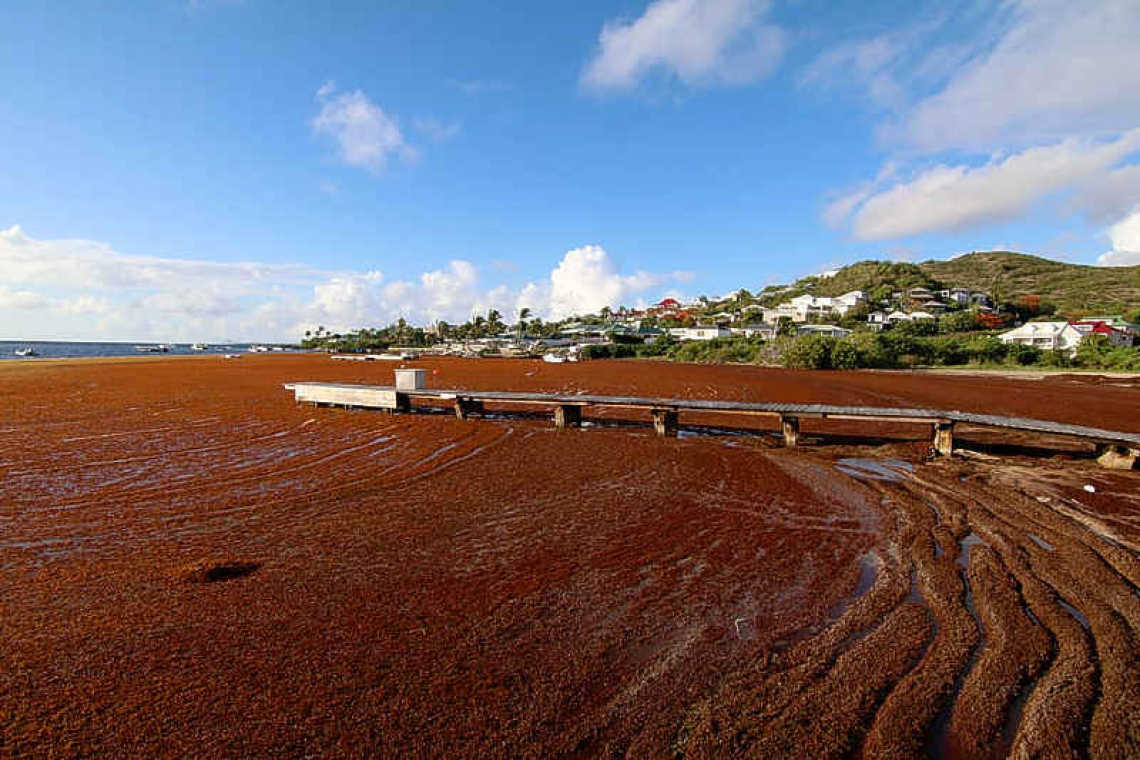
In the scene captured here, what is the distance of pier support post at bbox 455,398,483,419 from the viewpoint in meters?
17.7

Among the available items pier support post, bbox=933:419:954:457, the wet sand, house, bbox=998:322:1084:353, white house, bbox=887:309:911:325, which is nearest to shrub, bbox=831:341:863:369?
house, bbox=998:322:1084:353

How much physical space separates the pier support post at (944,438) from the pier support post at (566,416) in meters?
9.51

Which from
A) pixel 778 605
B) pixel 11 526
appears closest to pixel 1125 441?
pixel 778 605

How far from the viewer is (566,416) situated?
653 inches

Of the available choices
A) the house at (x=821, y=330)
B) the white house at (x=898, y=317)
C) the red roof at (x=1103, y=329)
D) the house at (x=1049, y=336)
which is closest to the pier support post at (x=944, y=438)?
the house at (x=1049, y=336)

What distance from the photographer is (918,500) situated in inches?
356

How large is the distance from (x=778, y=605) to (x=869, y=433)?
12.0 meters

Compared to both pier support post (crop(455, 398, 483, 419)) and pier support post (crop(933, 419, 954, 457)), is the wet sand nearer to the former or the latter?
pier support post (crop(933, 419, 954, 457))

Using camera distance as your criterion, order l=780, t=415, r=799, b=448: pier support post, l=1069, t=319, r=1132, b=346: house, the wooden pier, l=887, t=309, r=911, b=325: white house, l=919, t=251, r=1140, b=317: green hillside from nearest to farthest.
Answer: the wooden pier → l=780, t=415, r=799, b=448: pier support post → l=1069, t=319, r=1132, b=346: house → l=887, t=309, r=911, b=325: white house → l=919, t=251, r=1140, b=317: green hillside

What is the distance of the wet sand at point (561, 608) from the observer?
142 inches

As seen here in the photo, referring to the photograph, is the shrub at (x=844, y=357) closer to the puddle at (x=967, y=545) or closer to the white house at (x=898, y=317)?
the white house at (x=898, y=317)

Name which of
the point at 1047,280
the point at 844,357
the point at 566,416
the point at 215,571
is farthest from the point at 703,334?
the point at 1047,280

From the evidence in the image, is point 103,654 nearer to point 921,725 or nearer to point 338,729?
point 338,729

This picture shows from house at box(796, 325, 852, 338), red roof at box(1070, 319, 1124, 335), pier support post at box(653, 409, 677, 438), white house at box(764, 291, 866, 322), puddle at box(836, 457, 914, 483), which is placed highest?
white house at box(764, 291, 866, 322)
